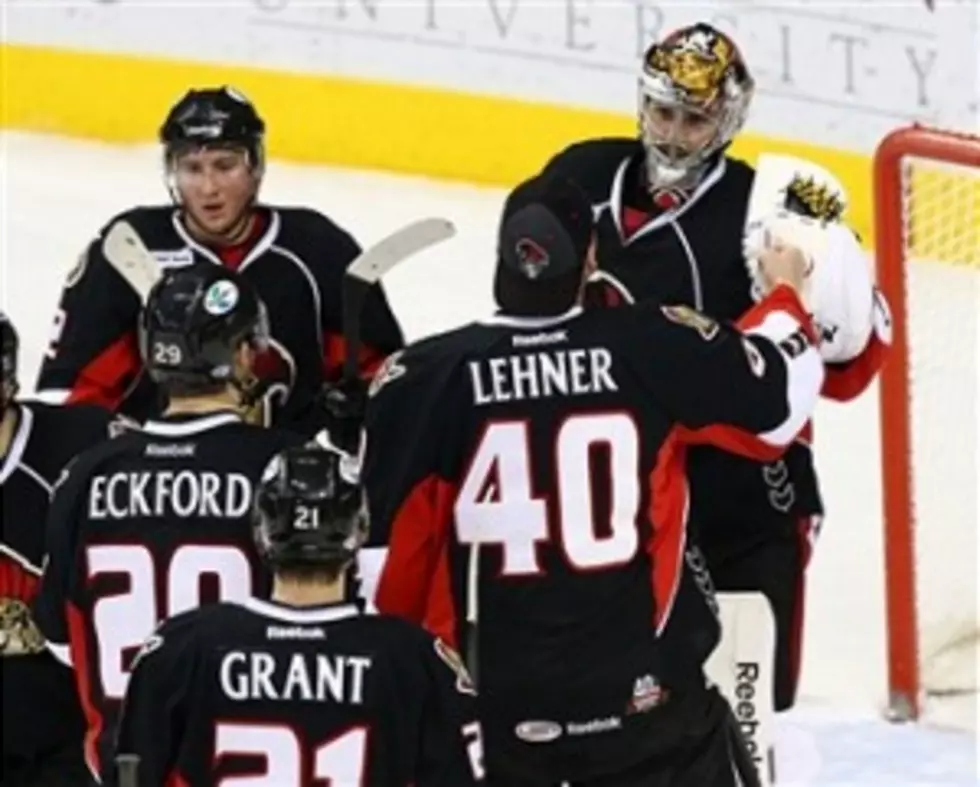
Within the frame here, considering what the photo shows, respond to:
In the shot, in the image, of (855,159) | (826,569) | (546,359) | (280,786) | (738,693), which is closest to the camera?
(280,786)

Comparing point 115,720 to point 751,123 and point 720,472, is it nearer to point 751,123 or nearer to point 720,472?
point 720,472

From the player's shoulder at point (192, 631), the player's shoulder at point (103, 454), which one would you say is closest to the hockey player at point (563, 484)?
the player's shoulder at point (103, 454)

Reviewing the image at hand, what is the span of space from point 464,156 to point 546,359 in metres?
4.21

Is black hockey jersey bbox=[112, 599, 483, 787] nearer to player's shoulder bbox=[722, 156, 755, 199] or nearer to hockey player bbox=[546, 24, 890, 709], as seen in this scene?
hockey player bbox=[546, 24, 890, 709]

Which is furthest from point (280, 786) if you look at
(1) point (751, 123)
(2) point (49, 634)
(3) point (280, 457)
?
(1) point (751, 123)

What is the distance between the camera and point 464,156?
774 centimetres

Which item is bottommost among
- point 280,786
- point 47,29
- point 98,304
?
point 280,786

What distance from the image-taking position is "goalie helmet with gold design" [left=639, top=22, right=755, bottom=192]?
4.34 meters

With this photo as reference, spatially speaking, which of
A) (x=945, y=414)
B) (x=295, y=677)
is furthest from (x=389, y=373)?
(x=945, y=414)

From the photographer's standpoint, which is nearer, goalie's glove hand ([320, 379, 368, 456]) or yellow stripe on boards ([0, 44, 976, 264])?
goalie's glove hand ([320, 379, 368, 456])

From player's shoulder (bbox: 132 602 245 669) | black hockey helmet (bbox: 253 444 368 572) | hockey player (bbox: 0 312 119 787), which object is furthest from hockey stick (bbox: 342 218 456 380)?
player's shoulder (bbox: 132 602 245 669)

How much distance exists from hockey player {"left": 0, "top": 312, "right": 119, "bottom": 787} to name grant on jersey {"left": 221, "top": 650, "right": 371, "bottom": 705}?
2.84 ft

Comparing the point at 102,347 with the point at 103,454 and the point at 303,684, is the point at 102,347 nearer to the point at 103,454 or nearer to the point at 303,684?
the point at 103,454

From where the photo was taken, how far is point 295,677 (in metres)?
3.21
